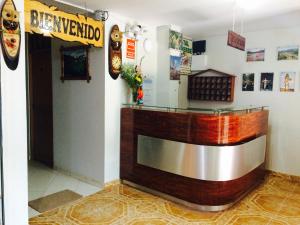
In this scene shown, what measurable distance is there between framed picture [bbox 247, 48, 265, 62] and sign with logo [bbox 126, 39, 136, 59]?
2.06 m

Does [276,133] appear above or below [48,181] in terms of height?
above

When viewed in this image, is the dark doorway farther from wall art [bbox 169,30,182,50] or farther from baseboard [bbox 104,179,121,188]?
wall art [bbox 169,30,182,50]

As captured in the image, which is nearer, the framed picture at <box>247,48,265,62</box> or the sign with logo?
the sign with logo

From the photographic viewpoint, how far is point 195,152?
3002 mm

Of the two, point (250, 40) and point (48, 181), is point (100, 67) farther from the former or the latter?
point (250, 40)

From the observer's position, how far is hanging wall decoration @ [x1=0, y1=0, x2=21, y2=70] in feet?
6.91

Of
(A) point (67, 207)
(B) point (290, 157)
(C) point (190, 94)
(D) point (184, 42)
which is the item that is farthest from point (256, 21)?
(A) point (67, 207)

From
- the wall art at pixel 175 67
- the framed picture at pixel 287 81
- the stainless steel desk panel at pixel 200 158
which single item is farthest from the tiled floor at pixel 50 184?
the framed picture at pixel 287 81

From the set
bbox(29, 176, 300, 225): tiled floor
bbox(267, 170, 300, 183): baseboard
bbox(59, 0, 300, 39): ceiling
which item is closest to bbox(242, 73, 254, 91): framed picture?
bbox(59, 0, 300, 39): ceiling

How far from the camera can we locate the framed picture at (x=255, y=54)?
170 inches

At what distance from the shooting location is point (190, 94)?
507 centimetres

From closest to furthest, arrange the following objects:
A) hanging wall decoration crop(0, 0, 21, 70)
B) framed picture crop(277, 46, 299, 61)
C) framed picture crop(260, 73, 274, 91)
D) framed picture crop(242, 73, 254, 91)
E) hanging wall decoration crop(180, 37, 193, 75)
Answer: hanging wall decoration crop(0, 0, 21, 70), framed picture crop(277, 46, 299, 61), framed picture crop(260, 73, 274, 91), framed picture crop(242, 73, 254, 91), hanging wall decoration crop(180, 37, 193, 75)

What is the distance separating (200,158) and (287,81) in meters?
2.21

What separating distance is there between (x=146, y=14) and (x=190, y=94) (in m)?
2.00
